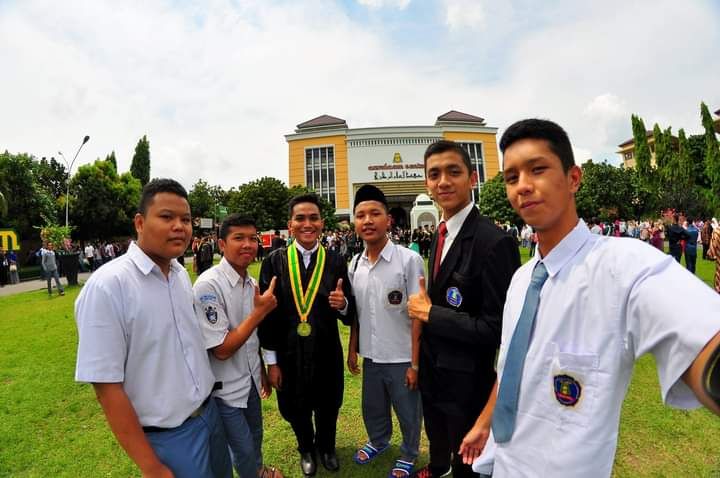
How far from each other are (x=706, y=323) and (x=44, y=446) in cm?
522

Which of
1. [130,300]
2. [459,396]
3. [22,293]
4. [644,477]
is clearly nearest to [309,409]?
[459,396]

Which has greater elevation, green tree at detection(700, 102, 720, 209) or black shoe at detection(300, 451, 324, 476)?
green tree at detection(700, 102, 720, 209)

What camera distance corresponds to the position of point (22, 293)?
45.2ft

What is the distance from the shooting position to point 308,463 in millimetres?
3182

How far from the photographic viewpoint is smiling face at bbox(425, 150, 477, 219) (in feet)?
7.68

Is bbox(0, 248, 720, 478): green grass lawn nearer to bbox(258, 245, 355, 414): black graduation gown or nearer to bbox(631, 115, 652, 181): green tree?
bbox(258, 245, 355, 414): black graduation gown

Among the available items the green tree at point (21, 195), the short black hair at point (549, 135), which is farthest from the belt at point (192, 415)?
the green tree at point (21, 195)

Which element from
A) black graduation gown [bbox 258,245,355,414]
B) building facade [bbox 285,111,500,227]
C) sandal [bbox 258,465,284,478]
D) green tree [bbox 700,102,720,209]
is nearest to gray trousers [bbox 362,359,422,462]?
black graduation gown [bbox 258,245,355,414]

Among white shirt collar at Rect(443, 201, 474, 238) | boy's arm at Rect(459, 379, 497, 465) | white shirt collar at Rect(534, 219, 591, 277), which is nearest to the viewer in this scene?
white shirt collar at Rect(534, 219, 591, 277)

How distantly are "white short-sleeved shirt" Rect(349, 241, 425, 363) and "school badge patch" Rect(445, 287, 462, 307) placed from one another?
2.59 ft

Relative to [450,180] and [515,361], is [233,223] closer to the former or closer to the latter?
[450,180]

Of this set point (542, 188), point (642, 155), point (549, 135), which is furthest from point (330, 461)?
point (642, 155)

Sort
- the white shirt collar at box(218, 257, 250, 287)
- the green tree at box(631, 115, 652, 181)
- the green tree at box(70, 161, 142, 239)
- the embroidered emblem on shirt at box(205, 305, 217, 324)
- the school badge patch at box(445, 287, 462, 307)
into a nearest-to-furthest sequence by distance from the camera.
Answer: the school badge patch at box(445, 287, 462, 307) < the embroidered emblem on shirt at box(205, 305, 217, 324) < the white shirt collar at box(218, 257, 250, 287) < the green tree at box(70, 161, 142, 239) < the green tree at box(631, 115, 652, 181)

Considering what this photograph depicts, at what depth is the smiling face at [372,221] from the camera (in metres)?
3.04
